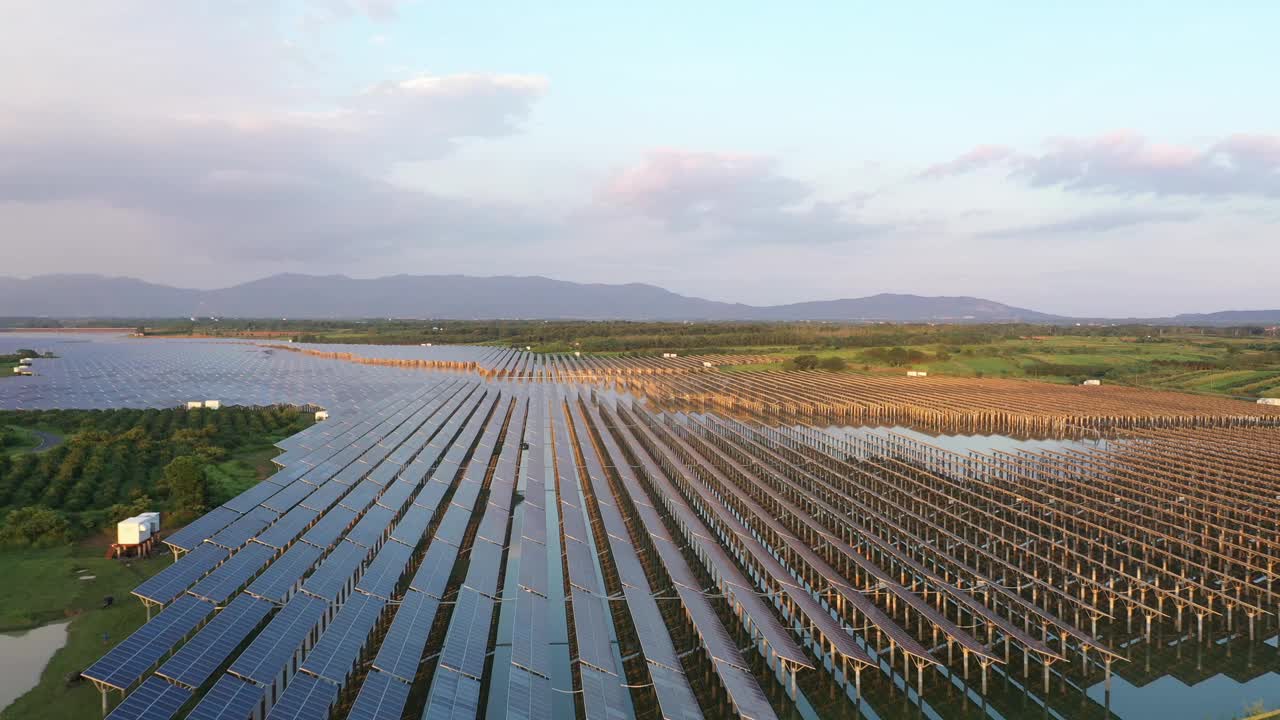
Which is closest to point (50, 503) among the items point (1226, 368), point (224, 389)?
point (224, 389)

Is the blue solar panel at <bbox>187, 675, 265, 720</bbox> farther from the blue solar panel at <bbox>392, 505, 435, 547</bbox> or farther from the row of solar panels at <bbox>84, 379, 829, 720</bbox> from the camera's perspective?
the blue solar panel at <bbox>392, 505, 435, 547</bbox>

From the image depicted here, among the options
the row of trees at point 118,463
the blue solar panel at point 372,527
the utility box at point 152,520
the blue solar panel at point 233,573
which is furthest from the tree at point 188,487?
the blue solar panel at point 233,573

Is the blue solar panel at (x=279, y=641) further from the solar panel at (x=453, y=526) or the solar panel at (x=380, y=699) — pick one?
the solar panel at (x=453, y=526)

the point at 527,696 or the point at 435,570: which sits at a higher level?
A: the point at 435,570

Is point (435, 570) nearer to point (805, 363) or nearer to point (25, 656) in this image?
point (25, 656)

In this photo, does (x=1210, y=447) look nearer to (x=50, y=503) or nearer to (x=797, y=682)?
(x=797, y=682)

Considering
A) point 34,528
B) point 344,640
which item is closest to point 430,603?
point 344,640

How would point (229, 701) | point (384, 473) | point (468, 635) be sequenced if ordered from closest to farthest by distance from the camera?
point (229, 701)
point (468, 635)
point (384, 473)
